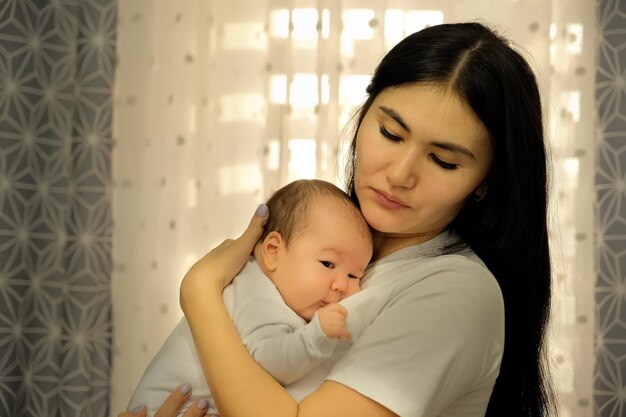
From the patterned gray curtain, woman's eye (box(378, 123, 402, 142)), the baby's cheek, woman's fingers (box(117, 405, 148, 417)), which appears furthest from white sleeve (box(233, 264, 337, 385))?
the patterned gray curtain

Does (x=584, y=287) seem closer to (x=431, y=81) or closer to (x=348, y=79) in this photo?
(x=348, y=79)

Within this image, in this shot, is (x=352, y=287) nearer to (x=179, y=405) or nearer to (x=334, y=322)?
(x=334, y=322)

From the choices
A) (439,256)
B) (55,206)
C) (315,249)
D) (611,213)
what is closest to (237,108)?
(55,206)

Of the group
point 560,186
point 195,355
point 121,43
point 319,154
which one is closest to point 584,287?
point 560,186

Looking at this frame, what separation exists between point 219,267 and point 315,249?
0.20m

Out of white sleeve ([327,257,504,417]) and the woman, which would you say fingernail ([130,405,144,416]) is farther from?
white sleeve ([327,257,504,417])

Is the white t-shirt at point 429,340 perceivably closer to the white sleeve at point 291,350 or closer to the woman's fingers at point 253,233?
the white sleeve at point 291,350

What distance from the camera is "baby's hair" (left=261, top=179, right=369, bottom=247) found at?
154 cm

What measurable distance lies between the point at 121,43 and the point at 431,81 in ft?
6.96

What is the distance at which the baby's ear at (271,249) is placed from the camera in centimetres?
154

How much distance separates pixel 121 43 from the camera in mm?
3195

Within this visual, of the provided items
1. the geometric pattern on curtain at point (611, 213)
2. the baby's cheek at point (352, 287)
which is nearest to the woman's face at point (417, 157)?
the baby's cheek at point (352, 287)

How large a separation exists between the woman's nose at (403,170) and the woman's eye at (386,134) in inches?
1.3

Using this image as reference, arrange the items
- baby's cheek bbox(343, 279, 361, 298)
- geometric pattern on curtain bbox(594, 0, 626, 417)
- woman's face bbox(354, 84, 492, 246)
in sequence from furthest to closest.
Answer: geometric pattern on curtain bbox(594, 0, 626, 417), baby's cheek bbox(343, 279, 361, 298), woman's face bbox(354, 84, 492, 246)
